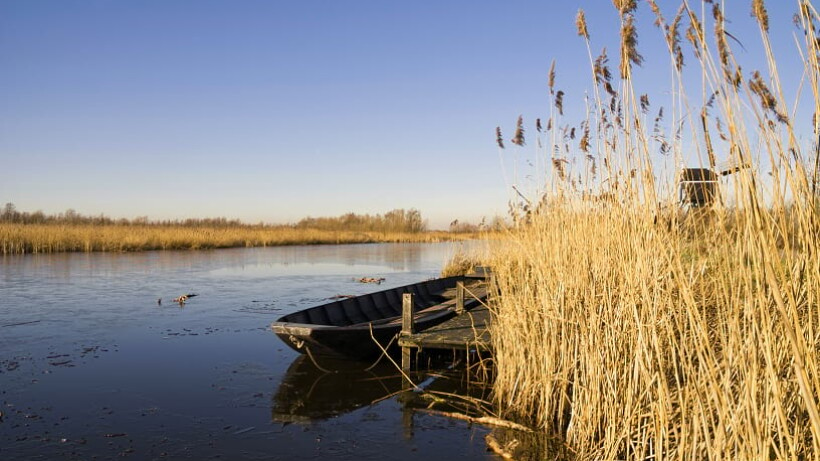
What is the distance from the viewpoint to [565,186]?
174 inches

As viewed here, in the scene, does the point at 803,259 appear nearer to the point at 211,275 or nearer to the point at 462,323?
the point at 462,323

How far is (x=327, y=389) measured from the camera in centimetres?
584

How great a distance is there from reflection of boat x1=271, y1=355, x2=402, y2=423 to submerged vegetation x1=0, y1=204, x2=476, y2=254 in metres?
6.34

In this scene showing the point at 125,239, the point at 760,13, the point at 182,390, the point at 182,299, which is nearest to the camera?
Result: the point at 760,13

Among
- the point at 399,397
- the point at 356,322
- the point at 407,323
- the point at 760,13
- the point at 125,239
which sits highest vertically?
the point at 760,13

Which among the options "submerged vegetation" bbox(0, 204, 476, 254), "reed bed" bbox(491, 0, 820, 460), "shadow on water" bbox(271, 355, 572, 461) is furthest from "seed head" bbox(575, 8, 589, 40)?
"submerged vegetation" bbox(0, 204, 476, 254)

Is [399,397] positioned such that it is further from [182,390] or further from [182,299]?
[182,299]

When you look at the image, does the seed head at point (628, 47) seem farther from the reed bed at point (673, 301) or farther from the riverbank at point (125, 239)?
the riverbank at point (125, 239)

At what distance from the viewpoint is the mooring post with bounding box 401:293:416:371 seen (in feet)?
19.7

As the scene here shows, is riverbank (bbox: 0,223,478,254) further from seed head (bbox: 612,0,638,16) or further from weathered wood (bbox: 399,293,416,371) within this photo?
seed head (bbox: 612,0,638,16)

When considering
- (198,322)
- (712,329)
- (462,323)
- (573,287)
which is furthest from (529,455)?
(198,322)

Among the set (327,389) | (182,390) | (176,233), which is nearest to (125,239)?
(176,233)

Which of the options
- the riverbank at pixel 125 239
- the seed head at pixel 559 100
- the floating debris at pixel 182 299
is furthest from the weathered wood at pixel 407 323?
the riverbank at pixel 125 239

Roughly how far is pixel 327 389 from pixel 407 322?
1058mm
